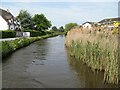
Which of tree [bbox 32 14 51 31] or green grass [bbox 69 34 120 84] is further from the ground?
tree [bbox 32 14 51 31]

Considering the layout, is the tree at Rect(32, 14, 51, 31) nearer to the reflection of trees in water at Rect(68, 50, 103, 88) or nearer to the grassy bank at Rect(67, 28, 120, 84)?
the grassy bank at Rect(67, 28, 120, 84)

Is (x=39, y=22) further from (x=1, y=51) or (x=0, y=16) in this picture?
(x=1, y=51)

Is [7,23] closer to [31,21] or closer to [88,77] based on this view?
[31,21]

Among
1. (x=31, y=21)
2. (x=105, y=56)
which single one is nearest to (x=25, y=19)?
(x=31, y=21)

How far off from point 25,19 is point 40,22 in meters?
6.99

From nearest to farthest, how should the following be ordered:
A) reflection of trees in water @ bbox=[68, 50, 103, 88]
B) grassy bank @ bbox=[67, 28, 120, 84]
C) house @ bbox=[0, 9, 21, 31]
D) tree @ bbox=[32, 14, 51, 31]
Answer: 1. grassy bank @ bbox=[67, 28, 120, 84]
2. reflection of trees in water @ bbox=[68, 50, 103, 88]
3. house @ bbox=[0, 9, 21, 31]
4. tree @ bbox=[32, 14, 51, 31]

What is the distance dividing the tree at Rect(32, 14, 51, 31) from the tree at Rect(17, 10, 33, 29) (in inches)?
121

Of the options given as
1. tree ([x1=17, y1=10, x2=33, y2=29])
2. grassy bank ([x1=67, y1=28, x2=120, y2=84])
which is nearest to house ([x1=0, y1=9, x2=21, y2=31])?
tree ([x1=17, y1=10, x2=33, y2=29])

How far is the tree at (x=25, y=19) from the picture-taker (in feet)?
275

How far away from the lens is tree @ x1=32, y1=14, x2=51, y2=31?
8660 cm

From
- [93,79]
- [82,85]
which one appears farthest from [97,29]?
[82,85]

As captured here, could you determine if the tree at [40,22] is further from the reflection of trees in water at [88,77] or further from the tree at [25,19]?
the reflection of trees in water at [88,77]

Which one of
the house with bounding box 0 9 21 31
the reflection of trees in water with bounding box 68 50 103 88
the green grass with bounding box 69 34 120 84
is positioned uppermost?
the house with bounding box 0 9 21 31

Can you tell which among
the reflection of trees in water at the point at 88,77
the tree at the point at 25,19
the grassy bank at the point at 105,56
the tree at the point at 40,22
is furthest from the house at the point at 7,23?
the reflection of trees in water at the point at 88,77
